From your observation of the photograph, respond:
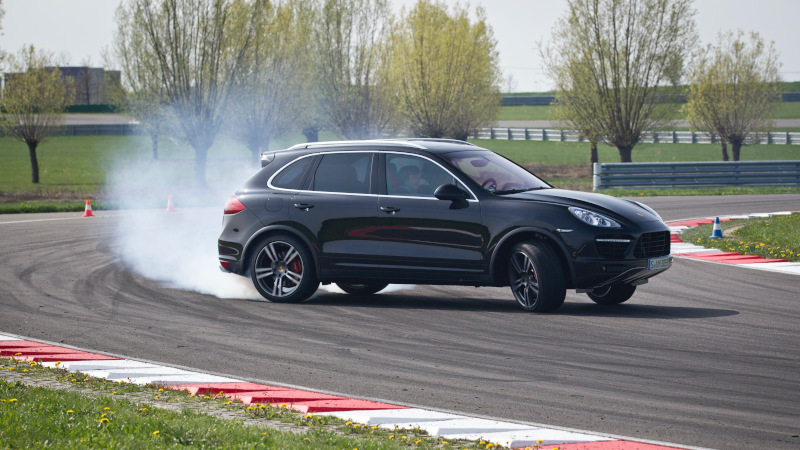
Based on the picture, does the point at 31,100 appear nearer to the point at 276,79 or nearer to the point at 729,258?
the point at 276,79

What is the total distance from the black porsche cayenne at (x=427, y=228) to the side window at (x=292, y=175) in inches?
0.6

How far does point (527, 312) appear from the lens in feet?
34.6

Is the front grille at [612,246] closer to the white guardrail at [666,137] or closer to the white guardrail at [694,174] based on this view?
the white guardrail at [694,174]

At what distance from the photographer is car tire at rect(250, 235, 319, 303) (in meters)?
11.4

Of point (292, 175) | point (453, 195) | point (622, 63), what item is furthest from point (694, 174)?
point (453, 195)

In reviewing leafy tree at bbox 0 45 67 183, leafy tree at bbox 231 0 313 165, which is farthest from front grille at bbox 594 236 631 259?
leafy tree at bbox 0 45 67 183

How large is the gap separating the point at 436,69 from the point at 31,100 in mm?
18225

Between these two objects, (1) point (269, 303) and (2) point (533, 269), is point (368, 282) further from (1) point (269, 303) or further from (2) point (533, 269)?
(2) point (533, 269)

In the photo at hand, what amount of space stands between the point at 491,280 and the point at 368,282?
178cm

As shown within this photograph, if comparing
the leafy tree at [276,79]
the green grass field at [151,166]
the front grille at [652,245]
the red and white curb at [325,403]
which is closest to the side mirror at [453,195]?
the front grille at [652,245]

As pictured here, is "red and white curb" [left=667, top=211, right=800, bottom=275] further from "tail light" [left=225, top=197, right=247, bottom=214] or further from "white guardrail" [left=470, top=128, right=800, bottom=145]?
"white guardrail" [left=470, top=128, right=800, bottom=145]

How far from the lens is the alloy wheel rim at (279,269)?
37.9 feet

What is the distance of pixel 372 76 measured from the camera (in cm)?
4544

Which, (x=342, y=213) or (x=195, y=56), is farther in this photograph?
(x=195, y=56)
